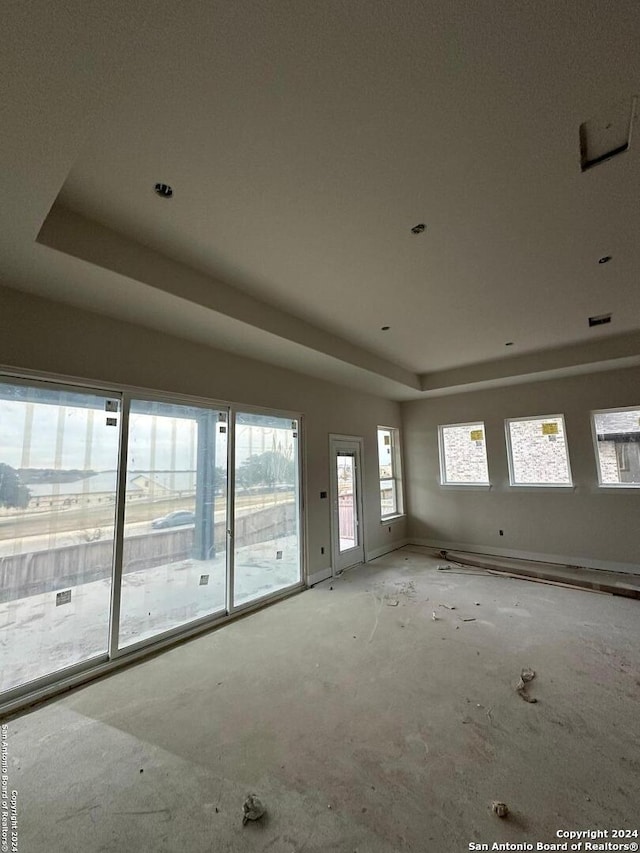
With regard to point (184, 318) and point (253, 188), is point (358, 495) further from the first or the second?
point (253, 188)

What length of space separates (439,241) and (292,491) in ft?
10.8

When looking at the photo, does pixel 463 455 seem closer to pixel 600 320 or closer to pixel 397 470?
pixel 397 470

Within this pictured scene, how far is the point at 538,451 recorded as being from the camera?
18.4 ft

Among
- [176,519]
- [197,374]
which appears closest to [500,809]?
[176,519]

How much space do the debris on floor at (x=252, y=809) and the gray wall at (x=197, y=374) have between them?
2925mm

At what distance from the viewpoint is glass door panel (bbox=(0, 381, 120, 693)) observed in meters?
2.44

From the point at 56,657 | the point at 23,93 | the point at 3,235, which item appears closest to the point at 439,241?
the point at 23,93

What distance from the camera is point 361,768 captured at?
72.1 inches

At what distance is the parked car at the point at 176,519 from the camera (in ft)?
10.5

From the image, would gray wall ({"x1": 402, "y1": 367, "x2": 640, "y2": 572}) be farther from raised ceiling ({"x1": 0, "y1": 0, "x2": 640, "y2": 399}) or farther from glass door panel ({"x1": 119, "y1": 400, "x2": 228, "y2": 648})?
glass door panel ({"x1": 119, "y1": 400, "x2": 228, "y2": 648})

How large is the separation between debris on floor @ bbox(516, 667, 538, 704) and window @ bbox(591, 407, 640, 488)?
144 inches

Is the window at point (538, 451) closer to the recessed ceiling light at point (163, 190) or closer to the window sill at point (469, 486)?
the window sill at point (469, 486)

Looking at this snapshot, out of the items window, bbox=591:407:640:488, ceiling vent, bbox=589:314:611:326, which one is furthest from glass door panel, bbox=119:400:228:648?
window, bbox=591:407:640:488

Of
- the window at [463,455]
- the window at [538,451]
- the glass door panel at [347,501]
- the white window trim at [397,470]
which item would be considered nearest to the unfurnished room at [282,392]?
the glass door panel at [347,501]
